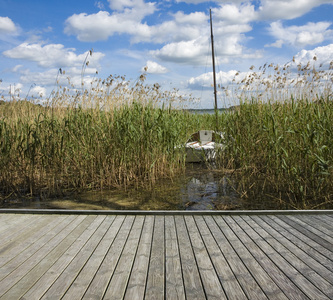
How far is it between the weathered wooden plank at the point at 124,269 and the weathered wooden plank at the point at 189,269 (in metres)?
0.37

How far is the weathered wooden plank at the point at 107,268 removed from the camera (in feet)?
6.06

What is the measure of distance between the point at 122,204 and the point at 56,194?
4.58 feet

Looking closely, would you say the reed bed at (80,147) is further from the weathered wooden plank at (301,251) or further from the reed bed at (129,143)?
the weathered wooden plank at (301,251)

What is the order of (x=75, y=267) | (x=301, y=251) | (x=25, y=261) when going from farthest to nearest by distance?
(x=301, y=251) → (x=25, y=261) → (x=75, y=267)

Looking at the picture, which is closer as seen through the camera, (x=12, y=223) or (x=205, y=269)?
(x=205, y=269)

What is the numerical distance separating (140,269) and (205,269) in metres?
0.44

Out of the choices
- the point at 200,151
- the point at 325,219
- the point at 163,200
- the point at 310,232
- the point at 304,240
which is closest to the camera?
the point at 304,240

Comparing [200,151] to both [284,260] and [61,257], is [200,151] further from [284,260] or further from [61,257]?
[61,257]

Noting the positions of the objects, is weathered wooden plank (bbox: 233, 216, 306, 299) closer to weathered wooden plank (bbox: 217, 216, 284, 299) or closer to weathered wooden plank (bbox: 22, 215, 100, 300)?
weathered wooden plank (bbox: 217, 216, 284, 299)

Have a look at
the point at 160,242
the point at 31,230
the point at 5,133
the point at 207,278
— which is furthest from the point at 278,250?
the point at 5,133

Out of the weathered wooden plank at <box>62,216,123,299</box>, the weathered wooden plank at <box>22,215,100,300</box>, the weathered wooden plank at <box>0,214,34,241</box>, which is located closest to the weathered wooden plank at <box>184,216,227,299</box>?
the weathered wooden plank at <box>62,216,123,299</box>

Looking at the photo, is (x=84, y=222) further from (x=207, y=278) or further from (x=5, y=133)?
(x=5, y=133)

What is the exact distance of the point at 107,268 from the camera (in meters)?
2.15

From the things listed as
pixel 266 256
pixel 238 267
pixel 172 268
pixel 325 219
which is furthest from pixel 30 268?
pixel 325 219
